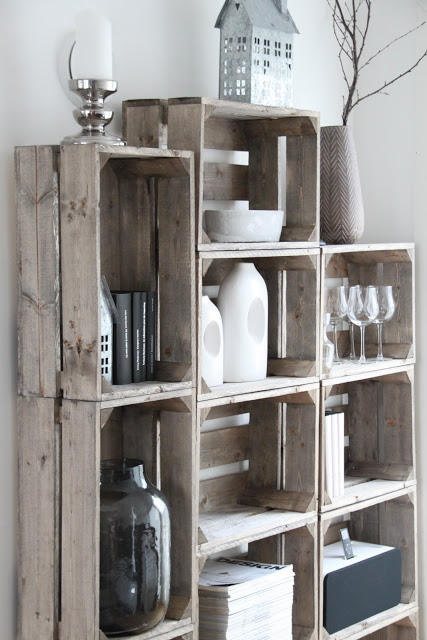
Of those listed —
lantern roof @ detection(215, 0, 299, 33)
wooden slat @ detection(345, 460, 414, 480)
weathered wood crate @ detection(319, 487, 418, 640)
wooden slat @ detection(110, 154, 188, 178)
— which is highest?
lantern roof @ detection(215, 0, 299, 33)

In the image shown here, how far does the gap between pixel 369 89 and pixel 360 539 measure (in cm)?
160

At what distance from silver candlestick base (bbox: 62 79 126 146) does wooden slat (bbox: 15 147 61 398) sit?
17 centimetres

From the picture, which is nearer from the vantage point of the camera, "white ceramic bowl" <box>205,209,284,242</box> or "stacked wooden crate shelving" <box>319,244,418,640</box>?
"white ceramic bowl" <box>205,209,284,242</box>

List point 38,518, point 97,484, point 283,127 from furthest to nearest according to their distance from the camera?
1. point 283,127
2. point 38,518
3. point 97,484

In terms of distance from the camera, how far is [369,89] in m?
3.72

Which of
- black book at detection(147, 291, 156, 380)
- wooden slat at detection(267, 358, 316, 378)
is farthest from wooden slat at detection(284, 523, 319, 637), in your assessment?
black book at detection(147, 291, 156, 380)

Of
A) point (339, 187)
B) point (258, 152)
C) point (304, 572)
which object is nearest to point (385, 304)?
point (339, 187)

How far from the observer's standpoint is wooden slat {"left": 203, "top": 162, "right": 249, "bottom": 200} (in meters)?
3.08

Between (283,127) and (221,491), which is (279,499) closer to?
(221,491)

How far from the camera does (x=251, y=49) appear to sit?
9.23 ft

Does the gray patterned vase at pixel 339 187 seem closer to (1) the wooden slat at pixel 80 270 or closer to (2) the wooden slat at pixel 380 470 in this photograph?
(2) the wooden slat at pixel 380 470

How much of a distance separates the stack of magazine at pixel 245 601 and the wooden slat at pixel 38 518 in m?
0.51

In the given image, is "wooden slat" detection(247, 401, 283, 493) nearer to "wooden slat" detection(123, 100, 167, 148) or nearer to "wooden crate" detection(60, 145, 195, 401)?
"wooden crate" detection(60, 145, 195, 401)

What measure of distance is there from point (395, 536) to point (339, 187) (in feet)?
4.00
